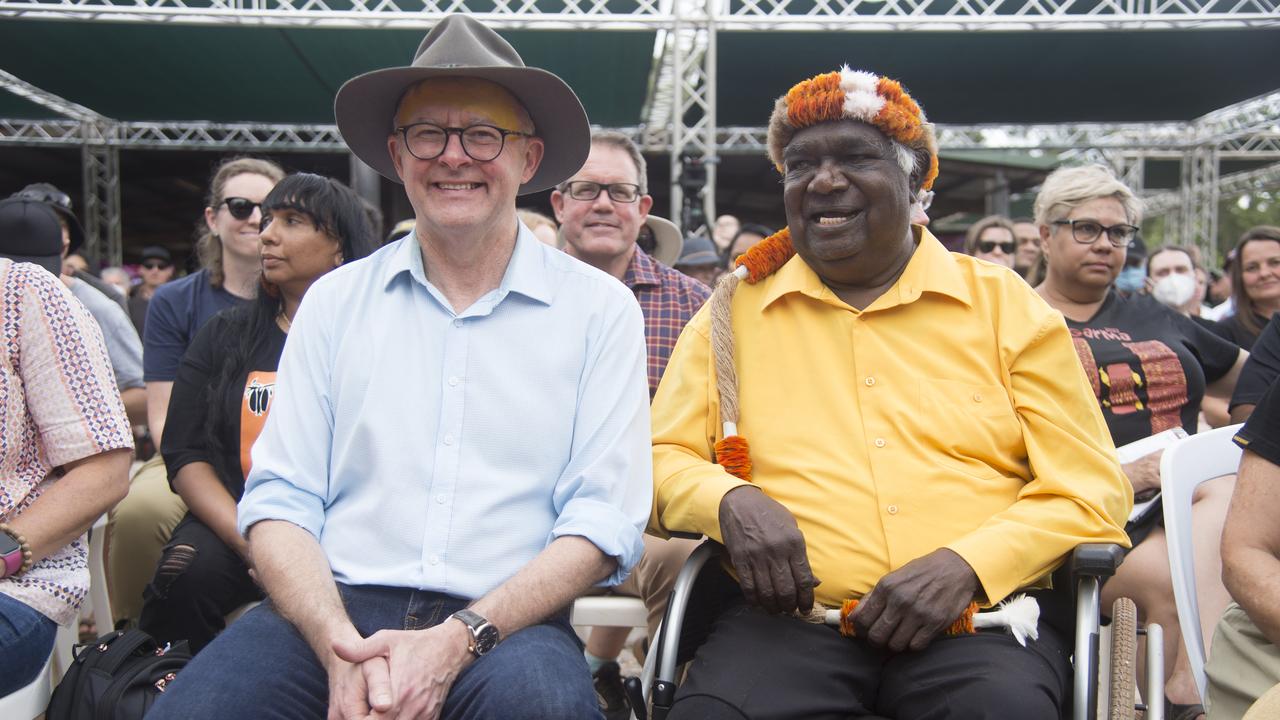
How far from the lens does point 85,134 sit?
12.5m

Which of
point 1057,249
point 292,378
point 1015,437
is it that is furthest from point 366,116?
point 1057,249

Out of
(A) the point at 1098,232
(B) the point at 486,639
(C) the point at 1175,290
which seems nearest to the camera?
(B) the point at 486,639

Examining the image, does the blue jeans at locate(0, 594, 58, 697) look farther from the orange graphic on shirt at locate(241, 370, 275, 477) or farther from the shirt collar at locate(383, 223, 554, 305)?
the shirt collar at locate(383, 223, 554, 305)

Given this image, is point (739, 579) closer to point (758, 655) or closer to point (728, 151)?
point (758, 655)

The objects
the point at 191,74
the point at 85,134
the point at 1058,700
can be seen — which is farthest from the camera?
the point at 85,134

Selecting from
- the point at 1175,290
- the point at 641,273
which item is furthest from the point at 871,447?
the point at 1175,290

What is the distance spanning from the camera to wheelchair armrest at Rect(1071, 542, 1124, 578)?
6.30 ft

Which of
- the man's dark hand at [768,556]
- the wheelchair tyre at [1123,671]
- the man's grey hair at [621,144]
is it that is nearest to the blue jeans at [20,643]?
the man's dark hand at [768,556]

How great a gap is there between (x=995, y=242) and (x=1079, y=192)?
2100 millimetres

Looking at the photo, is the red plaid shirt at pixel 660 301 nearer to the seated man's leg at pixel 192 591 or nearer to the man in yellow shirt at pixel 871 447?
the man in yellow shirt at pixel 871 447

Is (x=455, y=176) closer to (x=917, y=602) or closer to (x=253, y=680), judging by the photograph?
(x=253, y=680)

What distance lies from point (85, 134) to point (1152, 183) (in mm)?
21426

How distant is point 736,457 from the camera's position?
2.24m

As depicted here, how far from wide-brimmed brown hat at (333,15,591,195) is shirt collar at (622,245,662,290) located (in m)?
1.06
